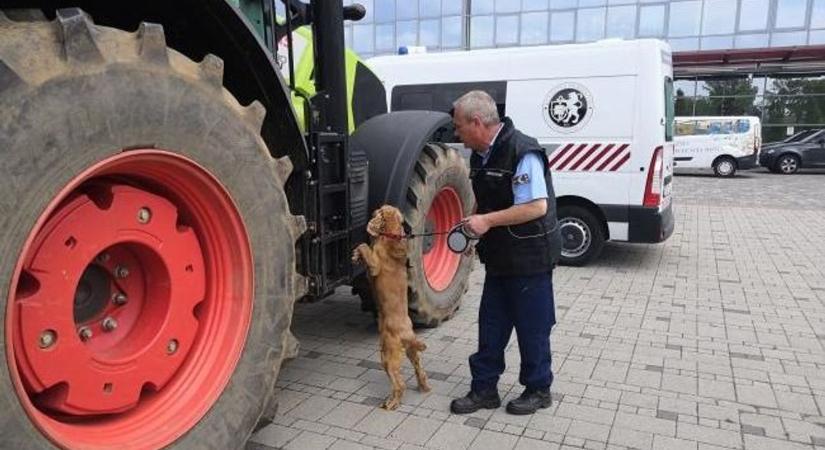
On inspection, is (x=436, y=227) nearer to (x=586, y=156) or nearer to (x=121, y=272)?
(x=586, y=156)

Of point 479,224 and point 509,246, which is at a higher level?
point 479,224

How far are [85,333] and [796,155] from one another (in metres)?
25.5

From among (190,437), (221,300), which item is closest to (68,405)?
(190,437)

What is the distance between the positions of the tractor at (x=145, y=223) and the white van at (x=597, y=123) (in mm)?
4809

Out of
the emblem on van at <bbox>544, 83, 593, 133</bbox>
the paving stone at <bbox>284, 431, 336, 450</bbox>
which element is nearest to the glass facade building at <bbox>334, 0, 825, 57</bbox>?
the emblem on van at <bbox>544, 83, 593, 133</bbox>

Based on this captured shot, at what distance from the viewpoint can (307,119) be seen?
3.57 meters

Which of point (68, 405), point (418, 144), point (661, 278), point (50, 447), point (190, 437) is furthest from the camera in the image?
point (661, 278)

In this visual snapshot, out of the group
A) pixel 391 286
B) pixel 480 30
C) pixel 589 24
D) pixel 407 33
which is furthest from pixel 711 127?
pixel 391 286

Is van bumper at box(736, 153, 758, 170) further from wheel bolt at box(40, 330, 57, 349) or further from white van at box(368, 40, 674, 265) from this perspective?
wheel bolt at box(40, 330, 57, 349)

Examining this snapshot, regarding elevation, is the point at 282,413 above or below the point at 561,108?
below

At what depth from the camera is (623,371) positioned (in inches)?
176

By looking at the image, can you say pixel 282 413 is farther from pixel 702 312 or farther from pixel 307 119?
pixel 702 312

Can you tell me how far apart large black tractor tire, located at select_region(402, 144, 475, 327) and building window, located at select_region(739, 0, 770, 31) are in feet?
85.4

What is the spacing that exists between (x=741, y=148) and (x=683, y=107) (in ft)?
22.3
